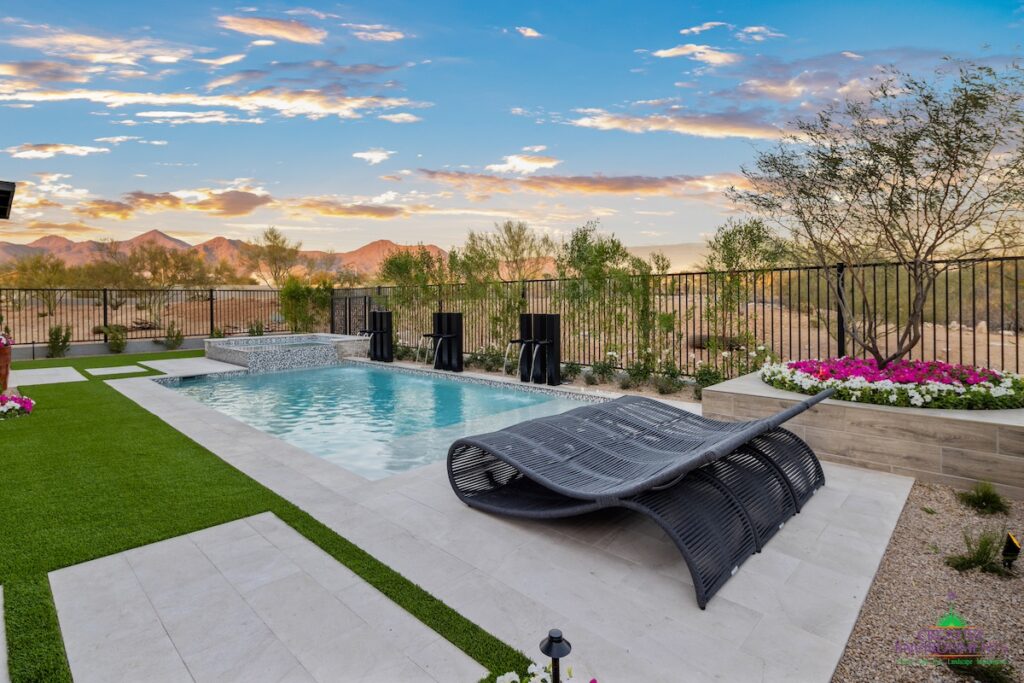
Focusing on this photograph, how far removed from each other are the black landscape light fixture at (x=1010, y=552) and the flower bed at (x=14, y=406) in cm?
968

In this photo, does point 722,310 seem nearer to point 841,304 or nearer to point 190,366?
point 841,304

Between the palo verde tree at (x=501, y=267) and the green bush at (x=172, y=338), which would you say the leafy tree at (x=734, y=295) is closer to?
the palo verde tree at (x=501, y=267)

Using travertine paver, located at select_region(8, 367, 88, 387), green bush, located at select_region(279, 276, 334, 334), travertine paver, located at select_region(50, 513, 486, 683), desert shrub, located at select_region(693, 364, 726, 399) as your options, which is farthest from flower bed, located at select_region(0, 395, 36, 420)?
green bush, located at select_region(279, 276, 334, 334)

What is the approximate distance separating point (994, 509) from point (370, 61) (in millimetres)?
11465

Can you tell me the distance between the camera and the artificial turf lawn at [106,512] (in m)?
2.21

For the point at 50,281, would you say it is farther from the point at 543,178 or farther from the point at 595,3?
the point at 595,3

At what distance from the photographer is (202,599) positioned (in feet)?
8.27

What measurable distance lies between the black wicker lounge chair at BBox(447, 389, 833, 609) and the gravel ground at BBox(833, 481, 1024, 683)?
0.56 metres

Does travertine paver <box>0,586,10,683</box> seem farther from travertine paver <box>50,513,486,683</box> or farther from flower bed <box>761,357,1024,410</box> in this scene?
flower bed <box>761,357,1024,410</box>

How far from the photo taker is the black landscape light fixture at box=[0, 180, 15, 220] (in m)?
7.03

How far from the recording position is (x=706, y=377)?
312 inches

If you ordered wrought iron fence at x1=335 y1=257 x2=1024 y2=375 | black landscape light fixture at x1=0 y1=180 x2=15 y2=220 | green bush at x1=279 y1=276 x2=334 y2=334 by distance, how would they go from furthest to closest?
green bush at x1=279 y1=276 x2=334 y2=334 → black landscape light fixture at x1=0 y1=180 x2=15 y2=220 → wrought iron fence at x1=335 y1=257 x2=1024 y2=375

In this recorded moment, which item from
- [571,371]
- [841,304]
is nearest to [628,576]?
[841,304]

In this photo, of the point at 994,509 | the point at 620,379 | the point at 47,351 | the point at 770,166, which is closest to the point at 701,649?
the point at 994,509
